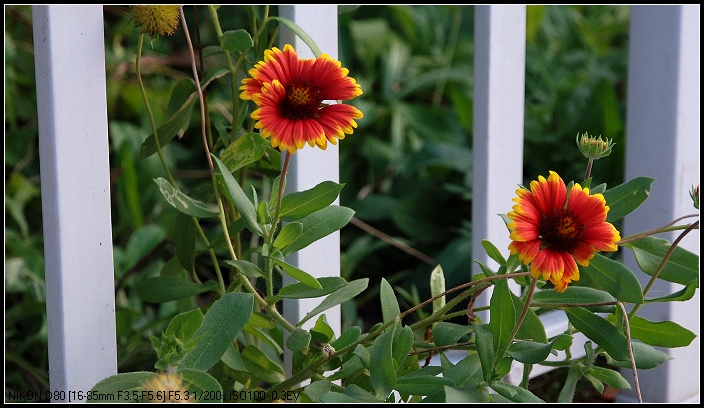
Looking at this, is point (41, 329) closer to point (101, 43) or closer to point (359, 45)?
point (101, 43)

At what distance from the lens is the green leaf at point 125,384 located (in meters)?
0.76

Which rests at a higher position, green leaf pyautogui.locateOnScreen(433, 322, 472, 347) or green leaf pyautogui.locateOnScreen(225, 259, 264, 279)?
green leaf pyautogui.locateOnScreen(225, 259, 264, 279)

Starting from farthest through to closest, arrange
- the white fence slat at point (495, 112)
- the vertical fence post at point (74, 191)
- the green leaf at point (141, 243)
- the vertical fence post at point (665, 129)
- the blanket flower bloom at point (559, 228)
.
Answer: the green leaf at point (141, 243) < the vertical fence post at point (665, 129) < the white fence slat at point (495, 112) < the vertical fence post at point (74, 191) < the blanket flower bloom at point (559, 228)

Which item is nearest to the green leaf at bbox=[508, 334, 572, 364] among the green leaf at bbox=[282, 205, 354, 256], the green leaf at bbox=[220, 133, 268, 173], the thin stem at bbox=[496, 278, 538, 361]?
the thin stem at bbox=[496, 278, 538, 361]

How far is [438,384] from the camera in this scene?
2.72 feet

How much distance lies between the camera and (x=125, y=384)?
764 mm

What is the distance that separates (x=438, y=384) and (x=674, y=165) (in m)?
0.75

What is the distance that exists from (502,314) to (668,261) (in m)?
0.25

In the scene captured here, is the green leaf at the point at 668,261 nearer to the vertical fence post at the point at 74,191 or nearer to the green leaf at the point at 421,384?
the green leaf at the point at 421,384

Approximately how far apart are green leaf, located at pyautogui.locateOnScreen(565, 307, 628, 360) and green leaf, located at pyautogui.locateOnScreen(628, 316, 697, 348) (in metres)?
0.05

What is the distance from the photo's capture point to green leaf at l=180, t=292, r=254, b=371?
31.2 inches

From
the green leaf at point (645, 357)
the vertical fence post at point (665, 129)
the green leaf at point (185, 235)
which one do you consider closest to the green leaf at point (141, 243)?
the green leaf at point (185, 235)

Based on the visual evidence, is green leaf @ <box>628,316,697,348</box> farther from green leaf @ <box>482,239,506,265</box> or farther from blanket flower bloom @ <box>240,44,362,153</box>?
blanket flower bloom @ <box>240,44,362,153</box>

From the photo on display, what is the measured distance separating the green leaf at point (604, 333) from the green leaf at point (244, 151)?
40cm
